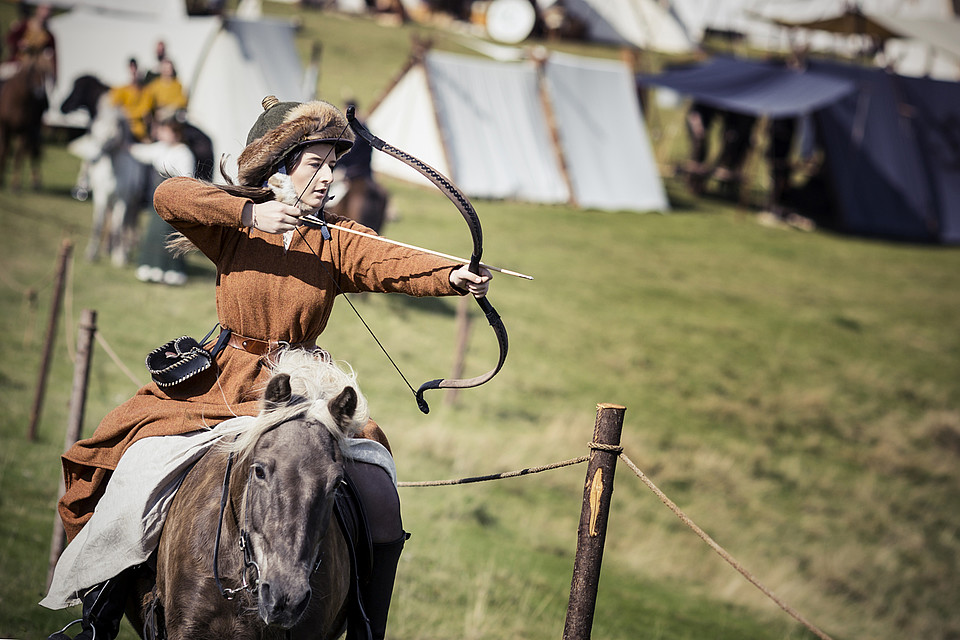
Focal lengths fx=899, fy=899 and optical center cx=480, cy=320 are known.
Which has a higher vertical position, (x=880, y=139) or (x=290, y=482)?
(x=290, y=482)

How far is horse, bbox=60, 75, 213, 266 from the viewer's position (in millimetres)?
11141

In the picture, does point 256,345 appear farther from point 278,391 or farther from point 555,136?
point 555,136

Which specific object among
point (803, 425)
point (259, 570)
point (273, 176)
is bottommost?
point (803, 425)

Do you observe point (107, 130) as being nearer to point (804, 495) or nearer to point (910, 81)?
point (804, 495)

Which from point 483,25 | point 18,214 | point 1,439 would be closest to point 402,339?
point 1,439

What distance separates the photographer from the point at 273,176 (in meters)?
2.99

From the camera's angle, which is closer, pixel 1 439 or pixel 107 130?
pixel 1 439

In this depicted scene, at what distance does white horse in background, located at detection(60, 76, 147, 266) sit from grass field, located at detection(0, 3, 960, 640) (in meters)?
0.50

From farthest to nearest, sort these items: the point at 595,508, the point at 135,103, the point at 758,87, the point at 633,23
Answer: the point at 633,23 < the point at 758,87 < the point at 135,103 < the point at 595,508

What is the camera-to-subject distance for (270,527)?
229 cm

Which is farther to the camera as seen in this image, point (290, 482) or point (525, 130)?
point (525, 130)

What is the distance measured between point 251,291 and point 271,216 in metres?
0.36

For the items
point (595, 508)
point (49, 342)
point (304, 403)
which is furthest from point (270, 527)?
point (49, 342)

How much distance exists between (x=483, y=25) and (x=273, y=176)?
36485mm
